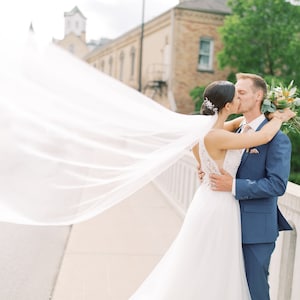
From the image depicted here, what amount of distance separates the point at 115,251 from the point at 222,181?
→ 3.17m

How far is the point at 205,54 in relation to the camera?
23359 millimetres

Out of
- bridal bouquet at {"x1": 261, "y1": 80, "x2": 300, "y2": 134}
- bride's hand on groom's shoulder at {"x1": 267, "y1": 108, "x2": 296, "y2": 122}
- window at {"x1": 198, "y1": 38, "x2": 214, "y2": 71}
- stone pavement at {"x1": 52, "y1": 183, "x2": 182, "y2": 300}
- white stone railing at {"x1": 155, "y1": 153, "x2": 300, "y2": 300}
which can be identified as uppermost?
window at {"x1": 198, "y1": 38, "x2": 214, "y2": 71}

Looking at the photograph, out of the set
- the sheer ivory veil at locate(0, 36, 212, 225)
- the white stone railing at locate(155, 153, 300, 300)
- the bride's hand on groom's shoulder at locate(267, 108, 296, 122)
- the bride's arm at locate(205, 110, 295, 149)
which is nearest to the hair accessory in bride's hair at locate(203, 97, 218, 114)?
the bride's arm at locate(205, 110, 295, 149)

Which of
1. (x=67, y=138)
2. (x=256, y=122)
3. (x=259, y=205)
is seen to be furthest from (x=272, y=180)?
(x=67, y=138)

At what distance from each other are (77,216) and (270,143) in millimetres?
1642

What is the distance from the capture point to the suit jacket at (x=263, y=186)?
2793 millimetres

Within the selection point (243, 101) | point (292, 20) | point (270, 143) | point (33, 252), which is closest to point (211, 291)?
point (270, 143)

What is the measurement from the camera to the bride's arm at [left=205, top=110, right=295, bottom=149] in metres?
2.78

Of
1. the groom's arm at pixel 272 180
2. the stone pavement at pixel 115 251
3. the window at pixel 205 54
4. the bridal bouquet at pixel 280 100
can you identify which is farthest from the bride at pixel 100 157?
the window at pixel 205 54

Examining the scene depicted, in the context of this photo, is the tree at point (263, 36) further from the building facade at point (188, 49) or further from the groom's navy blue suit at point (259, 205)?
the groom's navy blue suit at point (259, 205)

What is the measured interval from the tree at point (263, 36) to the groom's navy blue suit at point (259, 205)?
1717cm

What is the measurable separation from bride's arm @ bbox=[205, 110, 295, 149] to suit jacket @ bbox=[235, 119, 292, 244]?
89mm

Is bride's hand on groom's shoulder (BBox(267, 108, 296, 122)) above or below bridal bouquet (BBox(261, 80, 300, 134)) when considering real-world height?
below

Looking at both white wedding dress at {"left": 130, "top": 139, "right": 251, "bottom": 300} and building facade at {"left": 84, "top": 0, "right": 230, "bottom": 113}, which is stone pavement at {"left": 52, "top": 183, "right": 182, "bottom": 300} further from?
building facade at {"left": 84, "top": 0, "right": 230, "bottom": 113}
